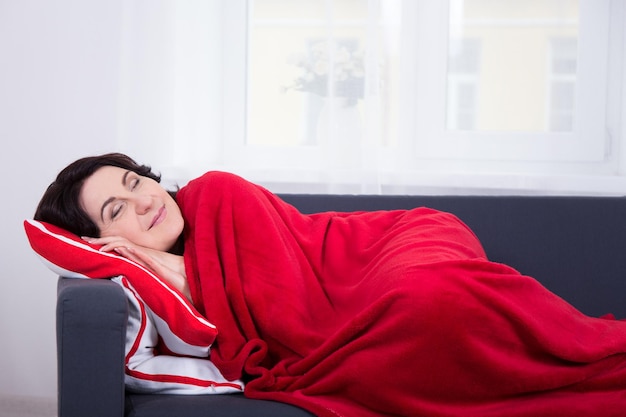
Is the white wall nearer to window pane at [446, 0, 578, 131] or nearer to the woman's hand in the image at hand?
the woman's hand

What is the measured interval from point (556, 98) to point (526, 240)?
0.77 meters

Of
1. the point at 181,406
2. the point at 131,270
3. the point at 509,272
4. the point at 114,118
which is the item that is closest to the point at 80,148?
the point at 114,118

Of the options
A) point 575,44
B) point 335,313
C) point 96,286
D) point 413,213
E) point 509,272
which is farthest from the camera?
point 575,44

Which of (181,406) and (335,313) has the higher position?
(335,313)

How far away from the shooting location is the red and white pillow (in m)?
1.64

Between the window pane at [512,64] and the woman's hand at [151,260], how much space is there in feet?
4.42

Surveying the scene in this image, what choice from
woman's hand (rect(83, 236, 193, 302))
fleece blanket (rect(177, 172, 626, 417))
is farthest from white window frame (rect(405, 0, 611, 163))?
woman's hand (rect(83, 236, 193, 302))

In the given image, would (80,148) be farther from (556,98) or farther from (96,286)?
(556,98)

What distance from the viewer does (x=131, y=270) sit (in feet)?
5.46

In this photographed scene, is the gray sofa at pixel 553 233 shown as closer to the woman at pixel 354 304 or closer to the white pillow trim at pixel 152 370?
the woman at pixel 354 304

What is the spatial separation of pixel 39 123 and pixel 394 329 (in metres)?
1.86

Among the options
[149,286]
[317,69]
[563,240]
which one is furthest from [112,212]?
[563,240]

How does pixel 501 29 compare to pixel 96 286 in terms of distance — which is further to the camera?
pixel 501 29

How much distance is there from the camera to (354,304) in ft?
5.97
